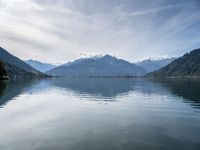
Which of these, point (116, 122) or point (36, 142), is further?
point (116, 122)

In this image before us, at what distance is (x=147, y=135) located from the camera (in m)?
33.7

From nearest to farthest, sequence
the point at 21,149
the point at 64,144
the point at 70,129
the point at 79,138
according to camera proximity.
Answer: the point at 21,149, the point at 64,144, the point at 79,138, the point at 70,129

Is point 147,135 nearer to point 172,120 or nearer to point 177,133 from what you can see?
point 177,133

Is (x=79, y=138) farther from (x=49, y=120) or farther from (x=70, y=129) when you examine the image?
(x=49, y=120)

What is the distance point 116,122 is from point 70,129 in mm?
9521

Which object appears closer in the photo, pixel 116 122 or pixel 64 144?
pixel 64 144

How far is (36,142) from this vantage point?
97.8 ft

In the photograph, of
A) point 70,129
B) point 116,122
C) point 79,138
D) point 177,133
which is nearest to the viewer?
point 79,138

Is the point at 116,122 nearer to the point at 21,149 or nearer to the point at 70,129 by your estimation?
the point at 70,129

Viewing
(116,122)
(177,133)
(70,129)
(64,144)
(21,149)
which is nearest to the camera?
(21,149)

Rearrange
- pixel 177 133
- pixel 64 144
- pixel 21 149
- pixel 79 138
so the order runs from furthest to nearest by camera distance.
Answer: pixel 177 133, pixel 79 138, pixel 64 144, pixel 21 149

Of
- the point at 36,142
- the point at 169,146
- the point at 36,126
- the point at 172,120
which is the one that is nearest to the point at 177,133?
the point at 169,146

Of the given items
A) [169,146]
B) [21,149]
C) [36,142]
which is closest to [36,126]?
[36,142]

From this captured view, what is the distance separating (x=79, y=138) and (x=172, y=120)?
21066 mm
